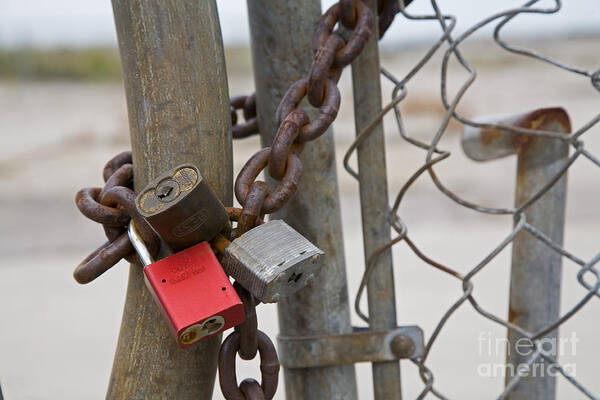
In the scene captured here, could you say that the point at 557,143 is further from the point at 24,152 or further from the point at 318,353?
the point at 24,152

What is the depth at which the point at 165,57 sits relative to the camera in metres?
0.49

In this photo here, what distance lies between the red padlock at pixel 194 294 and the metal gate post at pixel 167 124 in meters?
0.07

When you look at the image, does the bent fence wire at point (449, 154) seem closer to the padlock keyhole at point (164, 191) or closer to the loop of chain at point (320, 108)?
the loop of chain at point (320, 108)

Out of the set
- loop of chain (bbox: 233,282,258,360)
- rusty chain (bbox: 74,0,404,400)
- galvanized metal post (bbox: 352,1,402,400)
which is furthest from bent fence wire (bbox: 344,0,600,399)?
loop of chain (bbox: 233,282,258,360)

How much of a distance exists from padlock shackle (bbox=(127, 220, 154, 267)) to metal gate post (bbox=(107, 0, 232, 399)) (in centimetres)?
4

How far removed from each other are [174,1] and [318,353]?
1.26 feet

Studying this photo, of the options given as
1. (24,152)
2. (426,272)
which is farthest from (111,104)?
(426,272)

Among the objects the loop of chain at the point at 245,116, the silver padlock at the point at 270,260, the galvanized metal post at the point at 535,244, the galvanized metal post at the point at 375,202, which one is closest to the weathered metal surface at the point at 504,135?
the galvanized metal post at the point at 535,244

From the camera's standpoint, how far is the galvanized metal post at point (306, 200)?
24.5 inches

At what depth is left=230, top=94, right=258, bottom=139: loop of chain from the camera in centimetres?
66

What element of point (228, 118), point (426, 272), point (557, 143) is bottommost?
point (426, 272)

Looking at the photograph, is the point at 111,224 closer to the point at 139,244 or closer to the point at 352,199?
the point at 139,244

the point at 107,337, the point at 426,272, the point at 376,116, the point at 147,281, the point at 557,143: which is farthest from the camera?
the point at 426,272

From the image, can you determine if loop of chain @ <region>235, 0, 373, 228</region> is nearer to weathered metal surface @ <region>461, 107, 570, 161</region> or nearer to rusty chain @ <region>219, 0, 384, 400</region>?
rusty chain @ <region>219, 0, 384, 400</region>
